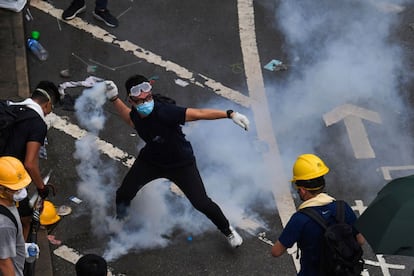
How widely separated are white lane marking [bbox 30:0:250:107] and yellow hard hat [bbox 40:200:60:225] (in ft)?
8.69

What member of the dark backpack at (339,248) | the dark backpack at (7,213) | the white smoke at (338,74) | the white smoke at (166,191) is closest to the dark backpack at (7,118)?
the dark backpack at (7,213)

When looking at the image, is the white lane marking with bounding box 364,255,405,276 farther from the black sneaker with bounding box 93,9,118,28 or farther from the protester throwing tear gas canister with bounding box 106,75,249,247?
the black sneaker with bounding box 93,9,118,28

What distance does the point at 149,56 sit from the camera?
9.08 metres

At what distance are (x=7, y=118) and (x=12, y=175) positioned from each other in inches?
35.3

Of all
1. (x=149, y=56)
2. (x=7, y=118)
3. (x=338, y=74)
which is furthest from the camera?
(x=149, y=56)

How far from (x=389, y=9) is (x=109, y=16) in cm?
381

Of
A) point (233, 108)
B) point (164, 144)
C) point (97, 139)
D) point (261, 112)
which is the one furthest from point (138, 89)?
point (261, 112)

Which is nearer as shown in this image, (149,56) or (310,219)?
(310,219)

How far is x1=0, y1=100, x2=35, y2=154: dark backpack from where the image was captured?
5.72 metres

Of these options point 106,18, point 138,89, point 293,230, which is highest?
point 138,89

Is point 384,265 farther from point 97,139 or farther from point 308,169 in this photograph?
point 97,139

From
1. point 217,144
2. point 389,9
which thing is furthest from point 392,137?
point 389,9

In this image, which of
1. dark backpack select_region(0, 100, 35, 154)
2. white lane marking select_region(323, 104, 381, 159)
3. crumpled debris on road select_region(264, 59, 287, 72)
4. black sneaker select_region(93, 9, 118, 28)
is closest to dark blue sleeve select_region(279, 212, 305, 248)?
dark backpack select_region(0, 100, 35, 154)

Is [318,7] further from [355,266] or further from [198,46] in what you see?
[355,266]
